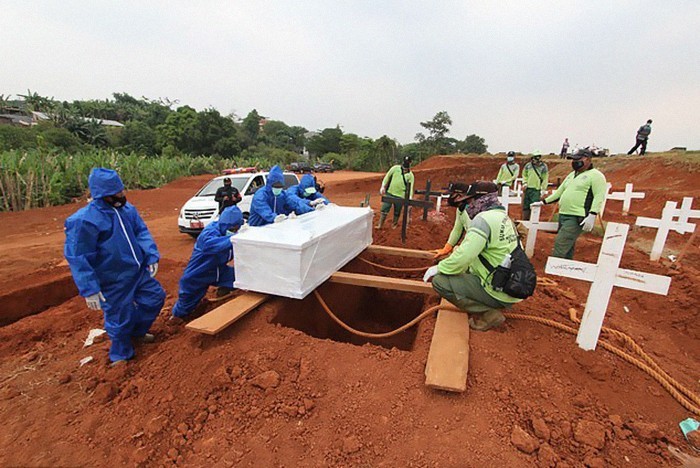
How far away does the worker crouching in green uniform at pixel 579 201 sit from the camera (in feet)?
15.0

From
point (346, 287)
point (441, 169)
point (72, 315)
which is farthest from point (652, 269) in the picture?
point (441, 169)

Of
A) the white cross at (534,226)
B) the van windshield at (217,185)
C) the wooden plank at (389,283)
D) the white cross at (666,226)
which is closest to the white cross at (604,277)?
the wooden plank at (389,283)

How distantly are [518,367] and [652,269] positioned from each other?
4670mm

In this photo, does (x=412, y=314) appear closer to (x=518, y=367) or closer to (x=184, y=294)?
(x=518, y=367)

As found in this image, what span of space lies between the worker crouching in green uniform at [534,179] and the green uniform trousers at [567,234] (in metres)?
2.85

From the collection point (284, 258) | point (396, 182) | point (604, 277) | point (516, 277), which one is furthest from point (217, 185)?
point (604, 277)

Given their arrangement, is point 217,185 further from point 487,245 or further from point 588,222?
point 588,222

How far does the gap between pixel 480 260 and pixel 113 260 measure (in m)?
3.27

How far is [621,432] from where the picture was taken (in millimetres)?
1945

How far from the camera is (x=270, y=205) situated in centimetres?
589

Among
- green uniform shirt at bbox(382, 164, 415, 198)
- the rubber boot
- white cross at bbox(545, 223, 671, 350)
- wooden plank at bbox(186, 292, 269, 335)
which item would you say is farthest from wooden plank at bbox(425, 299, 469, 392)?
green uniform shirt at bbox(382, 164, 415, 198)

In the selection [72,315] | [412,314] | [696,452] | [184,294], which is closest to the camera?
[696,452]

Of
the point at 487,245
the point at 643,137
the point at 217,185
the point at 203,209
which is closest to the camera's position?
the point at 487,245

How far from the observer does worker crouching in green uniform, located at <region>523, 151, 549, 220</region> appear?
289 inches
